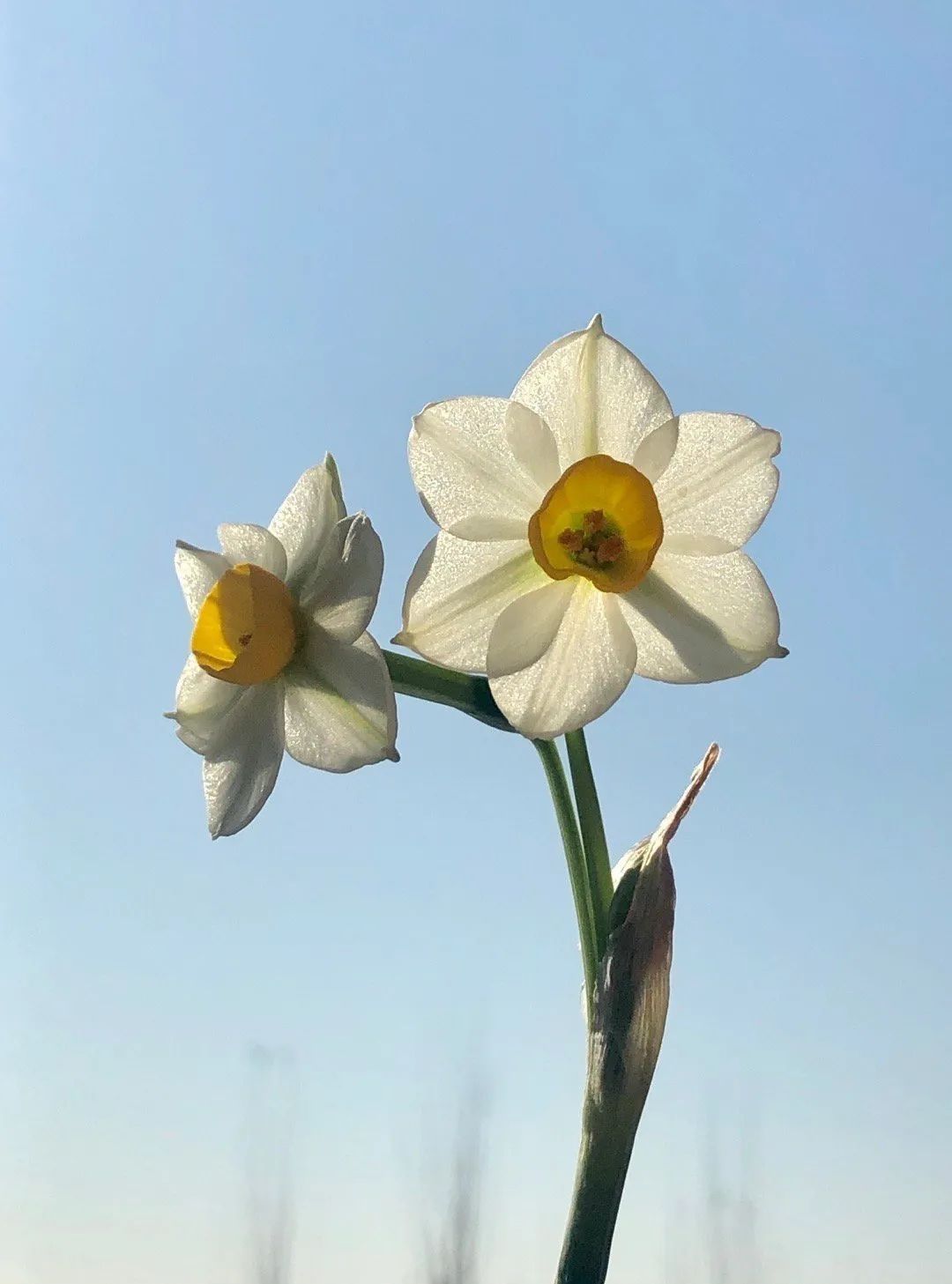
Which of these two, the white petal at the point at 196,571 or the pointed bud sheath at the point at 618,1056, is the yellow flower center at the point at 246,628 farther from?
the pointed bud sheath at the point at 618,1056

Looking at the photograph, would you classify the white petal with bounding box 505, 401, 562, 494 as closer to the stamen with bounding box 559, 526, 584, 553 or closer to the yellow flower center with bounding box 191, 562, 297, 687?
the stamen with bounding box 559, 526, 584, 553

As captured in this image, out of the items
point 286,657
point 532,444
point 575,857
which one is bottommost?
point 575,857

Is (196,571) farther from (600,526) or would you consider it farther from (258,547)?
(600,526)

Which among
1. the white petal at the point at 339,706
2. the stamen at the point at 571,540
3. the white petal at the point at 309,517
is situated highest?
the white petal at the point at 309,517

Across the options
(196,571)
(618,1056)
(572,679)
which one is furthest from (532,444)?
(618,1056)

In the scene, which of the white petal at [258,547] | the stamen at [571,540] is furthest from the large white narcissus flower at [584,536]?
the white petal at [258,547]

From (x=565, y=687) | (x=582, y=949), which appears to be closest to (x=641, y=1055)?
(x=582, y=949)

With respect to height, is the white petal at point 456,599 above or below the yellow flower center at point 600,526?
below

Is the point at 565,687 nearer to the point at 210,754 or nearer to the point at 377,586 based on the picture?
the point at 377,586
